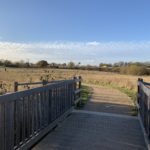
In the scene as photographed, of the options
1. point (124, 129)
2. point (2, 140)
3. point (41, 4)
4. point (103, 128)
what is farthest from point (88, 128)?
point (41, 4)

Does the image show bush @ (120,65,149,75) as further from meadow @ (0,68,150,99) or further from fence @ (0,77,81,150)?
fence @ (0,77,81,150)

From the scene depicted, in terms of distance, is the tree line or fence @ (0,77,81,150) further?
the tree line

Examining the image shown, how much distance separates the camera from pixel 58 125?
23.1 ft

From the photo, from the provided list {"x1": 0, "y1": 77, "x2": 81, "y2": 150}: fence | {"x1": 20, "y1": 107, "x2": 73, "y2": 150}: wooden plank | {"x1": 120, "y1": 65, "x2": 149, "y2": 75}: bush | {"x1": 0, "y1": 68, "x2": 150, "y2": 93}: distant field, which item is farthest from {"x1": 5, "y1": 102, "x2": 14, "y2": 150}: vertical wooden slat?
{"x1": 120, "y1": 65, "x2": 149, "y2": 75}: bush

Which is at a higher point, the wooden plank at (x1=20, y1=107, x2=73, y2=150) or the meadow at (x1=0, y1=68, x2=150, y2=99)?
the wooden plank at (x1=20, y1=107, x2=73, y2=150)

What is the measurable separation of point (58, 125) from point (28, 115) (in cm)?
233

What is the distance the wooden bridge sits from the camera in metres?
4.15

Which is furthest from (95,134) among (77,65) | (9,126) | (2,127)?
(77,65)

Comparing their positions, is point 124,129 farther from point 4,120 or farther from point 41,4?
point 41,4

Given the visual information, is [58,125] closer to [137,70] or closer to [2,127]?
[2,127]

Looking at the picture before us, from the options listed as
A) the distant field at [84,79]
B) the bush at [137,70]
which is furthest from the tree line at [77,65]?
the distant field at [84,79]

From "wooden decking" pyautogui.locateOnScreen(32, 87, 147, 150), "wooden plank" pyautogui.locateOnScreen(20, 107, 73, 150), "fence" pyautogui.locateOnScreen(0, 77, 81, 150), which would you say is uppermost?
"fence" pyautogui.locateOnScreen(0, 77, 81, 150)

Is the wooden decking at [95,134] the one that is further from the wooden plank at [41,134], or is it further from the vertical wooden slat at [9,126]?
the vertical wooden slat at [9,126]

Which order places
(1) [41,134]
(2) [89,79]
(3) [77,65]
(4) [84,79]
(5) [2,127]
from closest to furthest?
(5) [2,127] < (1) [41,134] < (2) [89,79] < (4) [84,79] < (3) [77,65]
